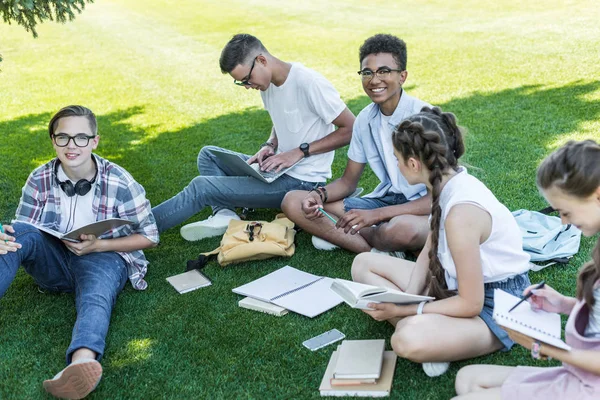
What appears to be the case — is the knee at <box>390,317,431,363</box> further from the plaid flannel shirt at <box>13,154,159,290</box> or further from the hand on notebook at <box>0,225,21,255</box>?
the hand on notebook at <box>0,225,21,255</box>

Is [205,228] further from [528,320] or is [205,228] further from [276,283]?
[528,320]

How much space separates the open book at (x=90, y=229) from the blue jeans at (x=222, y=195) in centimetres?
108

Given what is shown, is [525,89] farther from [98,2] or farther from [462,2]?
[98,2]

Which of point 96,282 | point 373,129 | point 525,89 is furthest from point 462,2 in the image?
point 96,282

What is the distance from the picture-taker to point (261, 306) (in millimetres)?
3910

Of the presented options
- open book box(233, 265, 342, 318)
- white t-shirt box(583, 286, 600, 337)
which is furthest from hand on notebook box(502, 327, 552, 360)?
open book box(233, 265, 342, 318)

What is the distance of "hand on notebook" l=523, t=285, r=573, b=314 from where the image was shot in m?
2.53

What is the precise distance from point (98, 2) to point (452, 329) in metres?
29.3

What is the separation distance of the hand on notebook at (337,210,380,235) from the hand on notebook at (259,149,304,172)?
88cm

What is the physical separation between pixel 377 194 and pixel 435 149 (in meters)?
1.63

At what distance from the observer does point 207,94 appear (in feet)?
36.7

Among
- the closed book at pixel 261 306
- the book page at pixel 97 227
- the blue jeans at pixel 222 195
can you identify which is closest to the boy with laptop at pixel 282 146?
the blue jeans at pixel 222 195

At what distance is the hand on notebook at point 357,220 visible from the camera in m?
→ 4.21

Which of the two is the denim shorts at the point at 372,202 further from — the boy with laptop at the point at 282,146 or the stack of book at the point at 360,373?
the stack of book at the point at 360,373
